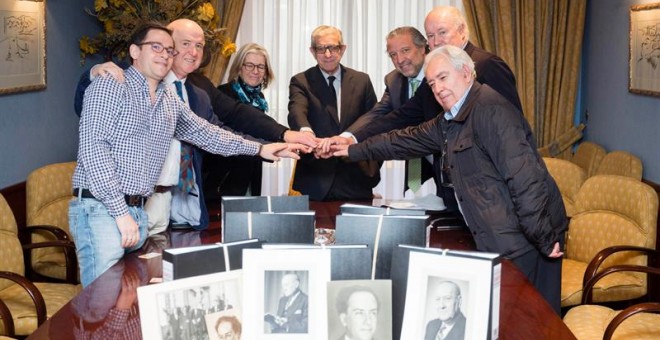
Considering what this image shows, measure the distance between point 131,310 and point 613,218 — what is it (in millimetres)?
2750

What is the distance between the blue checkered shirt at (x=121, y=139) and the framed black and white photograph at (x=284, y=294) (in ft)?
3.92

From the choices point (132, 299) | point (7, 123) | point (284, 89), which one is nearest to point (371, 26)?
point (284, 89)

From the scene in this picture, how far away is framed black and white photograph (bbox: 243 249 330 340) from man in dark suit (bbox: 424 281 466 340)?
0.83ft

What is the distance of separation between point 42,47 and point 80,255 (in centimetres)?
241

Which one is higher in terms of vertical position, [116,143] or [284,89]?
[284,89]

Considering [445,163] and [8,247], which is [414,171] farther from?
[8,247]

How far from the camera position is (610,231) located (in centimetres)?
424

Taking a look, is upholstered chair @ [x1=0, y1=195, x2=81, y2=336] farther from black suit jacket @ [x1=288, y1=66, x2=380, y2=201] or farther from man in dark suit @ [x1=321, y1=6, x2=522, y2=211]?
man in dark suit @ [x1=321, y1=6, x2=522, y2=211]

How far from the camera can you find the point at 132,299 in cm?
252

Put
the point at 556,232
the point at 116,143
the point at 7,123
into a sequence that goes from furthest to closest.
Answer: the point at 7,123 < the point at 556,232 < the point at 116,143

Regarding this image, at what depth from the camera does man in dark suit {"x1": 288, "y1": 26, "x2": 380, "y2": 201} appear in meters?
4.58

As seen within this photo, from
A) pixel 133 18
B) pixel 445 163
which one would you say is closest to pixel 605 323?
pixel 445 163

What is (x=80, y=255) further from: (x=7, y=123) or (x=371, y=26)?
(x=371, y=26)

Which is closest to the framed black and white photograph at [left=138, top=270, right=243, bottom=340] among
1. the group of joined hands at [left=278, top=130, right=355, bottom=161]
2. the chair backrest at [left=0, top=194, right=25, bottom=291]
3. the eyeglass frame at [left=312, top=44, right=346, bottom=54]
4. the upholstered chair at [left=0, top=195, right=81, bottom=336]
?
the upholstered chair at [left=0, top=195, right=81, bottom=336]
